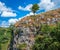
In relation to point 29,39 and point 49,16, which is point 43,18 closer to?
point 49,16

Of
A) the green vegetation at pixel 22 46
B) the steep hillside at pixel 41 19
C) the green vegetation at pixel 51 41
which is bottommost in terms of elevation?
the green vegetation at pixel 22 46

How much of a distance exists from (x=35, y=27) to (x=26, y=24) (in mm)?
5332

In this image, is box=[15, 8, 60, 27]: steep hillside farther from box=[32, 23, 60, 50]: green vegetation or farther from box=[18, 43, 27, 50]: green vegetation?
box=[32, 23, 60, 50]: green vegetation

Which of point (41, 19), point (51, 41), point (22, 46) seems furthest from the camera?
point (41, 19)

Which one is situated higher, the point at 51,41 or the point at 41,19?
the point at 41,19

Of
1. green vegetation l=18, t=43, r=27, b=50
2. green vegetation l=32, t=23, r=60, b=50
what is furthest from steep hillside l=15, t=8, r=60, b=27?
green vegetation l=32, t=23, r=60, b=50

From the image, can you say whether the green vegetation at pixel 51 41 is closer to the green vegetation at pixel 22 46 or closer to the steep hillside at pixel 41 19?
the green vegetation at pixel 22 46

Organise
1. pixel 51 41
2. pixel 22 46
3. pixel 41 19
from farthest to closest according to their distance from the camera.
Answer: pixel 41 19, pixel 22 46, pixel 51 41

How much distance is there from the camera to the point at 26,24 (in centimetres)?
11781

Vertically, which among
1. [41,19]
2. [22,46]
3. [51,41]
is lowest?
[22,46]

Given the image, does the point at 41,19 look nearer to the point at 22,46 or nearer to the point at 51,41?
the point at 22,46

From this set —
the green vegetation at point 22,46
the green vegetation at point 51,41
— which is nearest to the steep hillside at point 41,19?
the green vegetation at point 22,46

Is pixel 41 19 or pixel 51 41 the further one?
pixel 41 19

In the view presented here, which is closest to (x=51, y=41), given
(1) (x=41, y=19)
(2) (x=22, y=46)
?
(2) (x=22, y=46)
